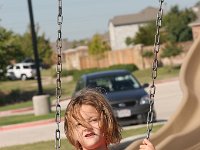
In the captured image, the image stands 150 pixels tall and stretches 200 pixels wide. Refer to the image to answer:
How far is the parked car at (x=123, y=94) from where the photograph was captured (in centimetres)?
1382

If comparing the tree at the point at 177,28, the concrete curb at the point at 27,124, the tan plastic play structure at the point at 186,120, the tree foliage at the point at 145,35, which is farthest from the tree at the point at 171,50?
the tan plastic play structure at the point at 186,120

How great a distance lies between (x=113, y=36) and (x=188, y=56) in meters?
85.5

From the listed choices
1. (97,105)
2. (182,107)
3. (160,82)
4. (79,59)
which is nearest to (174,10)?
(79,59)

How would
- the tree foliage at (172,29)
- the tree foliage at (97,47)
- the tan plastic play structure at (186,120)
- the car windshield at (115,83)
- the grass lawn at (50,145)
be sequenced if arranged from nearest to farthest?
1. the tan plastic play structure at (186,120)
2. the grass lawn at (50,145)
3. the car windshield at (115,83)
4. the tree foliage at (172,29)
5. the tree foliage at (97,47)

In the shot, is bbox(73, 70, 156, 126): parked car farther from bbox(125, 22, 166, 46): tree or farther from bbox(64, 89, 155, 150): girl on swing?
bbox(125, 22, 166, 46): tree

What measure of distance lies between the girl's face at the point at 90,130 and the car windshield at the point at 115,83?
11.5 meters

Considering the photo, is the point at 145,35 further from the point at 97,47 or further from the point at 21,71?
the point at 21,71

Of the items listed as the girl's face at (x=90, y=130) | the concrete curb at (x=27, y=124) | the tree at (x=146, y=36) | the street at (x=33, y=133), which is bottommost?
the tree at (x=146, y=36)

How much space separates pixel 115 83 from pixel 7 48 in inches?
867

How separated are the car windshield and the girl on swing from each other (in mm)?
11459

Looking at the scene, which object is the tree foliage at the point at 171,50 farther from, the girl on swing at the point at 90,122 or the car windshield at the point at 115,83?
the girl on swing at the point at 90,122

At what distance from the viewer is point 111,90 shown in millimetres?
14461

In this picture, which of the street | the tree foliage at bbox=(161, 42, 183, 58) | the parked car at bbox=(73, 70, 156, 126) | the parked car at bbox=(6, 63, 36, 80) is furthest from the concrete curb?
the parked car at bbox=(6, 63, 36, 80)

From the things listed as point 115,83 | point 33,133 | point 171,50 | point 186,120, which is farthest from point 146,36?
point 186,120
